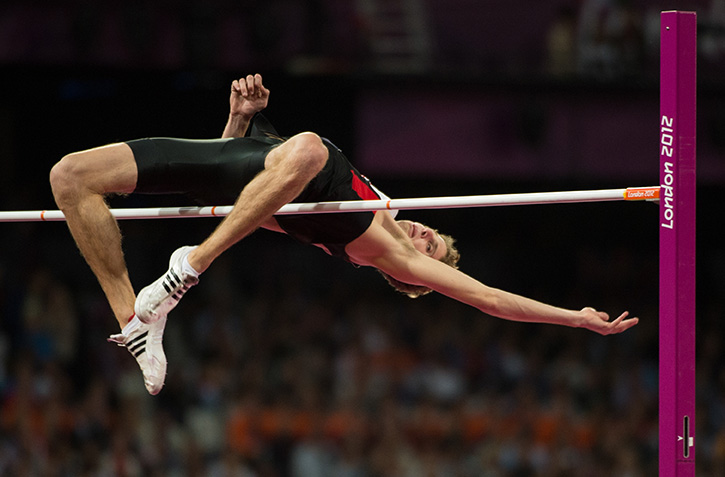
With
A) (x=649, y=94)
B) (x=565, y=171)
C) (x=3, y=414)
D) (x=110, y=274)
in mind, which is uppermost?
(x=110, y=274)

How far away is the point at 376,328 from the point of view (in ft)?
34.6

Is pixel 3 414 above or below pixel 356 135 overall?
below

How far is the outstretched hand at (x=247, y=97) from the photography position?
16.6ft

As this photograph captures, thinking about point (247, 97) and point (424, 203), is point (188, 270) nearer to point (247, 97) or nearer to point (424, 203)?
point (424, 203)

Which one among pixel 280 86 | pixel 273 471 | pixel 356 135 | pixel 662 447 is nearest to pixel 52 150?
pixel 280 86

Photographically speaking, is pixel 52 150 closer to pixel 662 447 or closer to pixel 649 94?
pixel 649 94

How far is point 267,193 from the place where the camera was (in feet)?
14.3

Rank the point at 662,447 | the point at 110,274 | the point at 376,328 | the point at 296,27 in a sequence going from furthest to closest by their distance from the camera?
the point at 376,328 → the point at 296,27 → the point at 110,274 → the point at 662,447

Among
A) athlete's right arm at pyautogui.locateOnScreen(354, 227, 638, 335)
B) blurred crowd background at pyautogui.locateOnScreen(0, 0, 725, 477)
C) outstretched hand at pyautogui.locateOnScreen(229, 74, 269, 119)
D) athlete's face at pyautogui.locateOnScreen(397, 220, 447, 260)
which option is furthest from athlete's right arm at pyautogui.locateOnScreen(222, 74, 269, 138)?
blurred crowd background at pyautogui.locateOnScreen(0, 0, 725, 477)

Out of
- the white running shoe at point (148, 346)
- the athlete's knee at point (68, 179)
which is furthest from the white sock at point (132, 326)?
the athlete's knee at point (68, 179)

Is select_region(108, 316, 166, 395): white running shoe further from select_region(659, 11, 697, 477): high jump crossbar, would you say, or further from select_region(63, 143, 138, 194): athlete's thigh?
select_region(659, 11, 697, 477): high jump crossbar

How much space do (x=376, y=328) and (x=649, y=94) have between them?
3503 mm

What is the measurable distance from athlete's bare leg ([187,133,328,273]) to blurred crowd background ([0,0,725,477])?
513cm

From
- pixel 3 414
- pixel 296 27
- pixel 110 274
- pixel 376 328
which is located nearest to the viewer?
pixel 110 274
